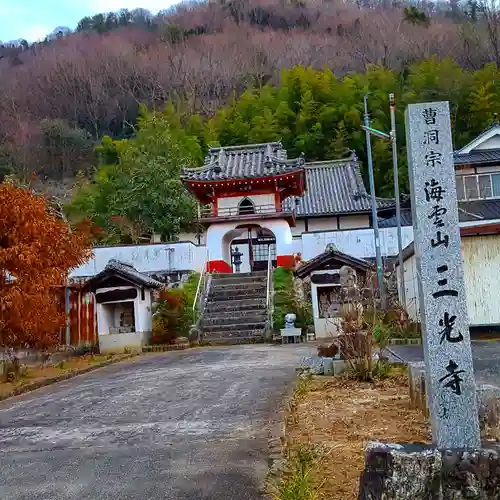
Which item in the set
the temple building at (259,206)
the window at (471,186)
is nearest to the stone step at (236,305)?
the temple building at (259,206)

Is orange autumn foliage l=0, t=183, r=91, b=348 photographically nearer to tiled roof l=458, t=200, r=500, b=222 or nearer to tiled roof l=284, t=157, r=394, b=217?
tiled roof l=458, t=200, r=500, b=222

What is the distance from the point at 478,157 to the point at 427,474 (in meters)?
24.2

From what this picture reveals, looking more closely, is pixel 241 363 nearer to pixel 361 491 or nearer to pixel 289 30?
pixel 361 491

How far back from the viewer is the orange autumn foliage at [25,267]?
1102 cm

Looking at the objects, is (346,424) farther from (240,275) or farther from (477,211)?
(477,211)

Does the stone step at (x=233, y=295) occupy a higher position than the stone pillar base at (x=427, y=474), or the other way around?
the stone step at (x=233, y=295)

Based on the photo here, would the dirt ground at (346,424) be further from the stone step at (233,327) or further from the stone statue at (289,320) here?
the stone step at (233,327)

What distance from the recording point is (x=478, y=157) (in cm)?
2548

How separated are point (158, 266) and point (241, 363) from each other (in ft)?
43.8

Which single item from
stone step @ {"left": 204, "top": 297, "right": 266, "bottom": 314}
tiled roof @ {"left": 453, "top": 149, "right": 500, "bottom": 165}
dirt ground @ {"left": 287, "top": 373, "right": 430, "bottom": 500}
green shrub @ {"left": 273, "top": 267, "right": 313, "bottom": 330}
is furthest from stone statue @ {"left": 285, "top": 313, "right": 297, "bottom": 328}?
tiled roof @ {"left": 453, "top": 149, "right": 500, "bottom": 165}

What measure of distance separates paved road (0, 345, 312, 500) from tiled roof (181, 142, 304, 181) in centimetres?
1607

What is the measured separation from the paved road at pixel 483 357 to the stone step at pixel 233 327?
6328 mm

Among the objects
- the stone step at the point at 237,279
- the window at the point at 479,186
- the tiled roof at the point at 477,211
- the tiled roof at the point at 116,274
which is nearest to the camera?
the tiled roof at the point at 116,274

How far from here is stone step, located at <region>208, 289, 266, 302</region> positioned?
868 inches
